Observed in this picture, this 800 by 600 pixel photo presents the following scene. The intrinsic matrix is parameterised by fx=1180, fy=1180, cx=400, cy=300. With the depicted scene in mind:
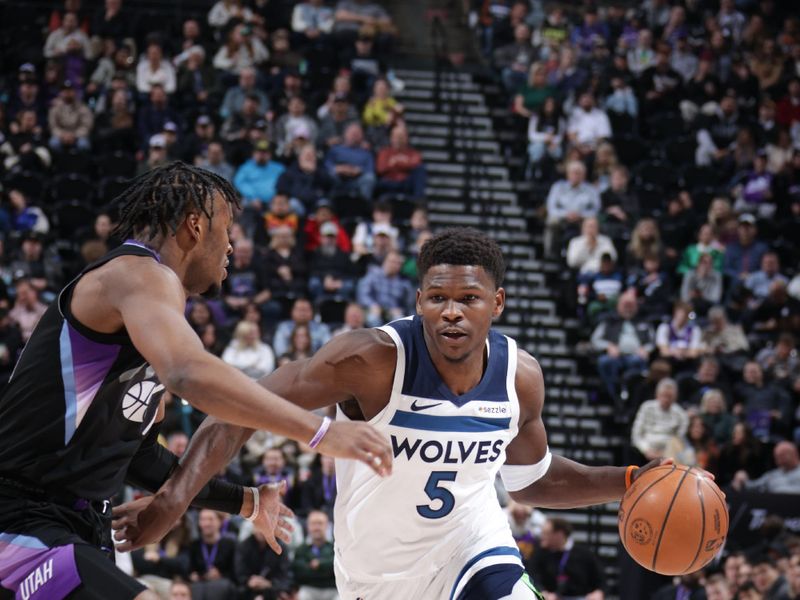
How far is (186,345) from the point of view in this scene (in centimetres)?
347

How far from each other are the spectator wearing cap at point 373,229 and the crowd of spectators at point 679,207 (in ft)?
7.39

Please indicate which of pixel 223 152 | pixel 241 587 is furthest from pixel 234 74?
pixel 241 587

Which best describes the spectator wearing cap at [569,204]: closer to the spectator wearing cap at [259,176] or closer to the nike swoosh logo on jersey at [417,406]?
the spectator wearing cap at [259,176]

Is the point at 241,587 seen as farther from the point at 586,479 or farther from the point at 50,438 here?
the point at 50,438

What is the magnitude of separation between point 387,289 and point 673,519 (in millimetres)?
8772

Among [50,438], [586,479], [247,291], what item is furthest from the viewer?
[247,291]

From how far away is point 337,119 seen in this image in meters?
16.1

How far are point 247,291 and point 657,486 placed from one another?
Answer: 900 centimetres

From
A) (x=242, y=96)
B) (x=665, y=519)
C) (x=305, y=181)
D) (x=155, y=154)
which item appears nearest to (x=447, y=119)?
(x=242, y=96)

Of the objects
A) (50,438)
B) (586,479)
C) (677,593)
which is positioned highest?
(50,438)

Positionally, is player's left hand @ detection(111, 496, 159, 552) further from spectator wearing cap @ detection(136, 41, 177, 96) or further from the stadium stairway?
spectator wearing cap @ detection(136, 41, 177, 96)

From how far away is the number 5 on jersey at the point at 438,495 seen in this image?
479 cm

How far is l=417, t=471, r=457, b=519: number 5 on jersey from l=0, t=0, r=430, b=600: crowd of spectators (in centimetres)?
581

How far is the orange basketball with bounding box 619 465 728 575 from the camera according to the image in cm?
496
